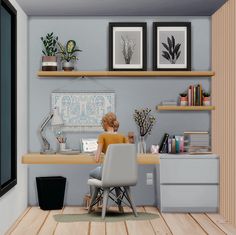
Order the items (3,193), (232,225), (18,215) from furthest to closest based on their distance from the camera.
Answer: (18,215)
(232,225)
(3,193)

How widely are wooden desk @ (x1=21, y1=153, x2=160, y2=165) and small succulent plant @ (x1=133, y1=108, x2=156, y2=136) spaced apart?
49cm

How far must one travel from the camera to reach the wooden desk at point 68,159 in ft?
22.4

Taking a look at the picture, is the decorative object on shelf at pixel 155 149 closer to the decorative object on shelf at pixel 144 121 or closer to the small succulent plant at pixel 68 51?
the decorative object on shelf at pixel 144 121

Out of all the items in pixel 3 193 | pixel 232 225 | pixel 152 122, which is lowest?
pixel 232 225

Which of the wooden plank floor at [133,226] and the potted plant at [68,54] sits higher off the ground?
the potted plant at [68,54]

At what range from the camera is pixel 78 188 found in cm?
742

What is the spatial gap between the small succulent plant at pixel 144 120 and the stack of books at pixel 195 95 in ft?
1.73

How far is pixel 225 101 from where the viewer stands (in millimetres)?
6480

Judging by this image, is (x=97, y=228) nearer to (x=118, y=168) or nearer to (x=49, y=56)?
(x=118, y=168)

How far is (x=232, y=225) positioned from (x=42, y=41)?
130 inches

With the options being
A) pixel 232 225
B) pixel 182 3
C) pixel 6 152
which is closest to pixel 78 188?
pixel 6 152

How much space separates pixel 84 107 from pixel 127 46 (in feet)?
3.12

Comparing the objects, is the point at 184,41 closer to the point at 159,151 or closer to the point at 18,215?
the point at 159,151

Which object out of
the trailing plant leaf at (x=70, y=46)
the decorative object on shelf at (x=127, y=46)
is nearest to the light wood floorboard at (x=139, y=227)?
the decorative object on shelf at (x=127, y=46)
